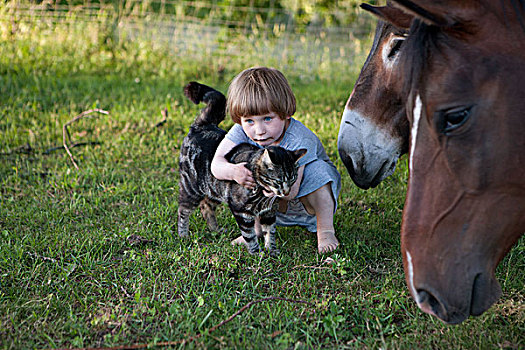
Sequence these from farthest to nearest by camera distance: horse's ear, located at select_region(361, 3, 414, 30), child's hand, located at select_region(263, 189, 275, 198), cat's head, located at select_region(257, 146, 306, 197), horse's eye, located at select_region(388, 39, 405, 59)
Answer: child's hand, located at select_region(263, 189, 275, 198), cat's head, located at select_region(257, 146, 306, 197), horse's eye, located at select_region(388, 39, 405, 59), horse's ear, located at select_region(361, 3, 414, 30)

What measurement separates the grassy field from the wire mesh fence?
2781 mm

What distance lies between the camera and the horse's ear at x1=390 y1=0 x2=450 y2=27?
5.54 feet

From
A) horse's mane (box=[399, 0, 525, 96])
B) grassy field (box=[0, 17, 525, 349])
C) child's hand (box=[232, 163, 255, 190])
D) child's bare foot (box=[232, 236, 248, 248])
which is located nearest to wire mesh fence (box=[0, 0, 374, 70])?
grassy field (box=[0, 17, 525, 349])

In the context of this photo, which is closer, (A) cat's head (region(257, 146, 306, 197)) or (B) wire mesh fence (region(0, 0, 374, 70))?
(A) cat's head (region(257, 146, 306, 197))

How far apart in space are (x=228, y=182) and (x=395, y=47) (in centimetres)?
120

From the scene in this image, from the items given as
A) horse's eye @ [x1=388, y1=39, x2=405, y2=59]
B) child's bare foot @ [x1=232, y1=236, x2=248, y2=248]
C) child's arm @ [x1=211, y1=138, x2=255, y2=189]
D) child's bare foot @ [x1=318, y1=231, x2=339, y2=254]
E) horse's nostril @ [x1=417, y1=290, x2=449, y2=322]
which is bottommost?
child's bare foot @ [x1=232, y1=236, x2=248, y2=248]

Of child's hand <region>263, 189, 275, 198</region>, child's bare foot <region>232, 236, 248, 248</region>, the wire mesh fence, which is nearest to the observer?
child's hand <region>263, 189, 275, 198</region>

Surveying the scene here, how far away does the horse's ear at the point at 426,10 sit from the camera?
1688 millimetres

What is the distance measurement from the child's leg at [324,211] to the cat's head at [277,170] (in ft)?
1.50

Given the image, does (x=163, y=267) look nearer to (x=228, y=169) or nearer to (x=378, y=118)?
(x=228, y=169)

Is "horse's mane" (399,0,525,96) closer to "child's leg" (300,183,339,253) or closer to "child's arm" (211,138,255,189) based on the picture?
"child's arm" (211,138,255,189)

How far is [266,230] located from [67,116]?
11.5 ft

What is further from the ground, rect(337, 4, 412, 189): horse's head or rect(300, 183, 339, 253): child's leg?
rect(337, 4, 412, 189): horse's head

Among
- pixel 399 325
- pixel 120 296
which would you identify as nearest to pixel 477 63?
pixel 399 325
